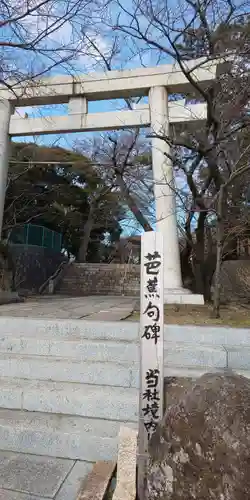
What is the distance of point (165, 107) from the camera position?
7.87 m

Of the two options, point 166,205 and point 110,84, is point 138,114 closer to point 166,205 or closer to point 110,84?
point 110,84

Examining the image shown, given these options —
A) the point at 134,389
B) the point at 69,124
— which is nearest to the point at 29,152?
the point at 69,124

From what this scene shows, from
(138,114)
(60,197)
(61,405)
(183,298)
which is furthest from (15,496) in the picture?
(60,197)

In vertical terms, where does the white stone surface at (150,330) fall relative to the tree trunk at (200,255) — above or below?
below

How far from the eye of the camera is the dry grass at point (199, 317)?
4.91 m

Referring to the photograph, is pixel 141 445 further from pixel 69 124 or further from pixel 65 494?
pixel 69 124

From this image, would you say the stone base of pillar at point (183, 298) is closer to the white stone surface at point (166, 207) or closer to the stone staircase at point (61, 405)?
the white stone surface at point (166, 207)

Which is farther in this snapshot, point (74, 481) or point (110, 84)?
point (110, 84)

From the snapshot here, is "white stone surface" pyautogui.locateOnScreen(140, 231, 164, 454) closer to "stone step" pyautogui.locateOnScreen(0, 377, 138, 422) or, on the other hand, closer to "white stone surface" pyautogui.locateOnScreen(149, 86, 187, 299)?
"stone step" pyautogui.locateOnScreen(0, 377, 138, 422)

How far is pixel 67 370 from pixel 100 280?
1287cm

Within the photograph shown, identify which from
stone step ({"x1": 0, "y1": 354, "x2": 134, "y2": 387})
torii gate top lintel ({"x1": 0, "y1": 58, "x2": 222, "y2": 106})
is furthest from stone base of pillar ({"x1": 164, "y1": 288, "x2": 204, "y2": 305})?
torii gate top lintel ({"x1": 0, "y1": 58, "x2": 222, "y2": 106})

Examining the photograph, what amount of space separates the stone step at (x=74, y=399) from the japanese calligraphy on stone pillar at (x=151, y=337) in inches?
35.4

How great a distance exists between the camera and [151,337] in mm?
2213

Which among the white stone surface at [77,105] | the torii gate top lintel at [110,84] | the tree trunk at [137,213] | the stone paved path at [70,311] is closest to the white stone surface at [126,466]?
the stone paved path at [70,311]
